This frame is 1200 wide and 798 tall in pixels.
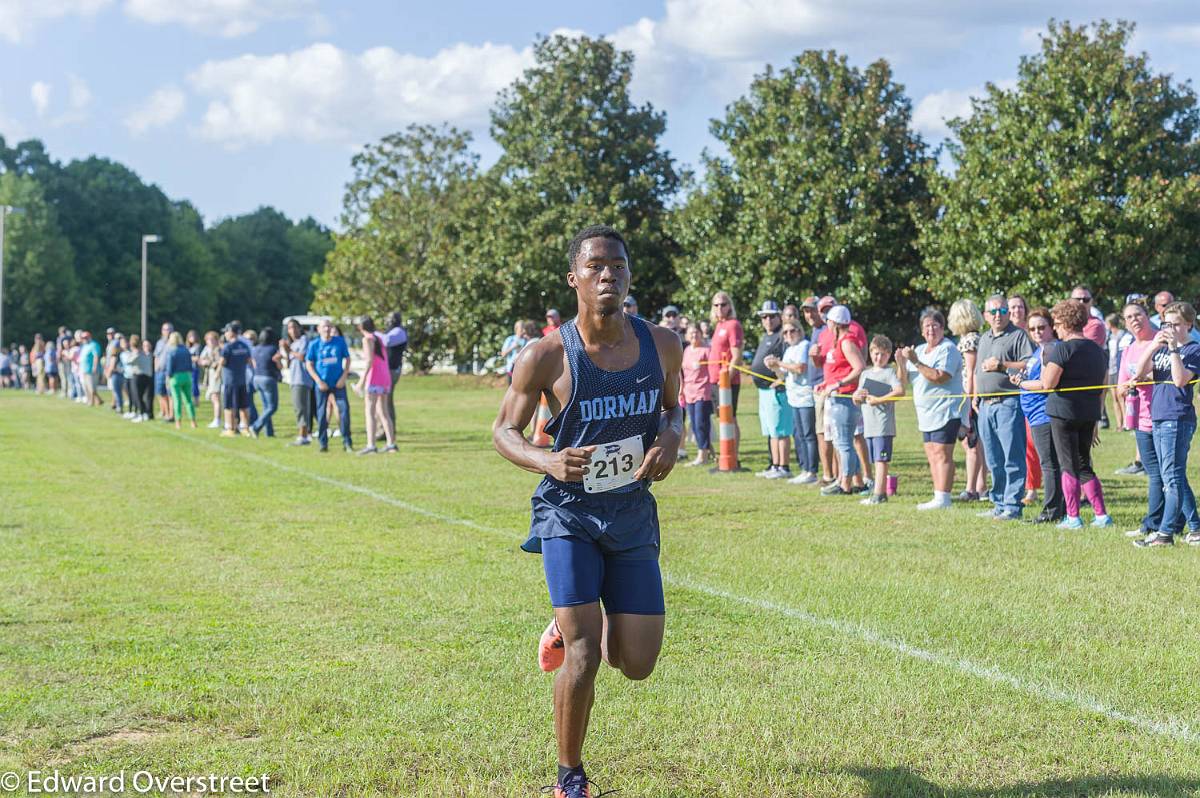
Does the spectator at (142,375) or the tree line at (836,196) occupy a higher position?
the tree line at (836,196)

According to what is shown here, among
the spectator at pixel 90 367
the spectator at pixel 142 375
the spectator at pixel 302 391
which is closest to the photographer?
the spectator at pixel 302 391

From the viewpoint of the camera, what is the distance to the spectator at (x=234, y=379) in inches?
914

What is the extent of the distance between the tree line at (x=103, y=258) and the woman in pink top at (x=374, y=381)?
52.5m

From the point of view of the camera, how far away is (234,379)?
2342cm

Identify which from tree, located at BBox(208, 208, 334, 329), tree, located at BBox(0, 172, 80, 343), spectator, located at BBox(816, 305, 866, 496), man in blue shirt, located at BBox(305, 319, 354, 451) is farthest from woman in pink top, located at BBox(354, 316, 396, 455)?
tree, located at BBox(208, 208, 334, 329)

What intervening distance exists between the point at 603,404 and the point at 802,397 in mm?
10406

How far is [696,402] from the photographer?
1723 cm

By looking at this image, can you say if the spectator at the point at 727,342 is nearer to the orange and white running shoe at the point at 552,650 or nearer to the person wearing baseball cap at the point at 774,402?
the person wearing baseball cap at the point at 774,402

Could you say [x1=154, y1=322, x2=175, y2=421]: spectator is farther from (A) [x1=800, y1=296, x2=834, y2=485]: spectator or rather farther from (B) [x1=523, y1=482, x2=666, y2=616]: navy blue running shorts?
(B) [x1=523, y1=482, x2=666, y2=616]: navy blue running shorts

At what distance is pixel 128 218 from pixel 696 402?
3159 inches

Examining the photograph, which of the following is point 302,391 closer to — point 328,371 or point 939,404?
point 328,371

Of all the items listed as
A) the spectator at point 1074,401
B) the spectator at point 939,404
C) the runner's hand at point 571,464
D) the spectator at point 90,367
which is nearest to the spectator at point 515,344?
the spectator at point 939,404

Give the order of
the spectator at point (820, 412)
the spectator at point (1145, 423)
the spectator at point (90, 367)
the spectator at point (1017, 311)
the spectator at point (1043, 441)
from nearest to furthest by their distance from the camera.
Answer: the spectator at point (1145, 423)
the spectator at point (1043, 441)
the spectator at point (1017, 311)
the spectator at point (820, 412)
the spectator at point (90, 367)

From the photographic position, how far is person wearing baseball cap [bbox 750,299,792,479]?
51.1ft
